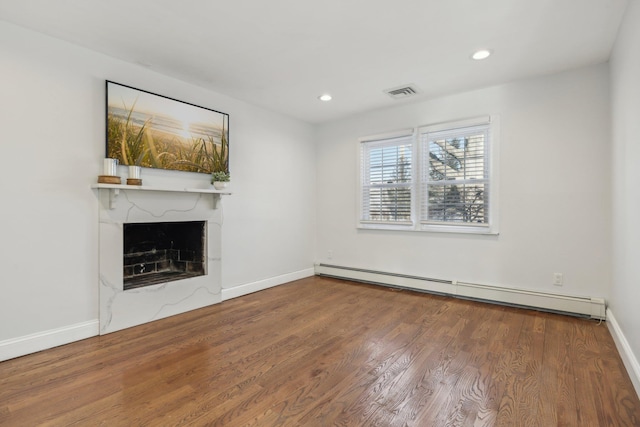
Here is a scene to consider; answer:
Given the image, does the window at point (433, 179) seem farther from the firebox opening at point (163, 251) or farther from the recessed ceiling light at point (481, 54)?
the firebox opening at point (163, 251)

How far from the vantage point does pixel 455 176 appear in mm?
3871

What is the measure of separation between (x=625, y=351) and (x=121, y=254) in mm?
4072

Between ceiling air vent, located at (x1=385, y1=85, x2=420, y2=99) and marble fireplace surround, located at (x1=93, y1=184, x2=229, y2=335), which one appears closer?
marble fireplace surround, located at (x1=93, y1=184, x2=229, y2=335)

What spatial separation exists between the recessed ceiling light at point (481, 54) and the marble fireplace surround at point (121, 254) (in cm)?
295

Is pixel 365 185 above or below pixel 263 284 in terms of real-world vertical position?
above

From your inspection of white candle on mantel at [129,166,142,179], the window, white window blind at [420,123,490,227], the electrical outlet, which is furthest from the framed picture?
the electrical outlet

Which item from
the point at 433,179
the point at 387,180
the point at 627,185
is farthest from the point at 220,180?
the point at 627,185

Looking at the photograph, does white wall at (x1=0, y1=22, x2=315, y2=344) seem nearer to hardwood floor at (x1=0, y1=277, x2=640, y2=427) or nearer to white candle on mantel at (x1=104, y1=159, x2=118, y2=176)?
white candle on mantel at (x1=104, y1=159, x2=118, y2=176)

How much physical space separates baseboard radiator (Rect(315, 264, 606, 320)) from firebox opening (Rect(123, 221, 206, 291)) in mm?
2181

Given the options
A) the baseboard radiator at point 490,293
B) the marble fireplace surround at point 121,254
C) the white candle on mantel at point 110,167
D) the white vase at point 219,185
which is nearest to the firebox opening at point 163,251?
the marble fireplace surround at point 121,254

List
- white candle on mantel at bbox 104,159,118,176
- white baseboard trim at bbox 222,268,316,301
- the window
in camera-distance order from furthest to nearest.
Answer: white baseboard trim at bbox 222,268,316,301 < the window < white candle on mantel at bbox 104,159,118,176

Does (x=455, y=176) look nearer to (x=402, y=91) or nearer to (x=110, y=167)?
(x=402, y=91)

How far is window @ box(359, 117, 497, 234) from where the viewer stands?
3.68 meters

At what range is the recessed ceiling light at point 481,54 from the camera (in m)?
2.78
